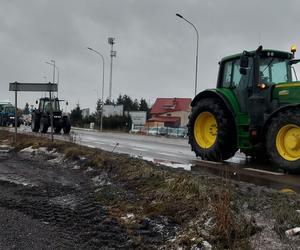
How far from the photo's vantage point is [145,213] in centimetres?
673

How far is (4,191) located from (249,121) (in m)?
5.70

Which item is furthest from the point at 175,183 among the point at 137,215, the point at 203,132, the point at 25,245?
the point at 203,132

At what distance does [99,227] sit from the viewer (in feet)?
21.1

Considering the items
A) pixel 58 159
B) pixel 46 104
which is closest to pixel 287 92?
pixel 58 159

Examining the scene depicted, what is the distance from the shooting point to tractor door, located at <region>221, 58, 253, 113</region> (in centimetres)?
1199

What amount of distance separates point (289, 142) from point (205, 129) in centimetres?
343

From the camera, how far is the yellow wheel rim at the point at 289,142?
1032 centimetres

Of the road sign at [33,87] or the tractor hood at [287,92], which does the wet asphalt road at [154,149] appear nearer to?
the tractor hood at [287,92]

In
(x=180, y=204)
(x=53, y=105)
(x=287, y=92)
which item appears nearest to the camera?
(x=180, y=204)

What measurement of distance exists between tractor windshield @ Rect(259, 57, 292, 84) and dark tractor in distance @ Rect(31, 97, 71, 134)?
887 inches

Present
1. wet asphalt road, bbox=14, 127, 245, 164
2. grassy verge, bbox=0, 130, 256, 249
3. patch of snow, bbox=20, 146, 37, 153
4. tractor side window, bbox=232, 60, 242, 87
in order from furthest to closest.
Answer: patch of snow, bbox=20, 146, 37, 153 < wet asphalt road, bbox=14, 127, 245, 164 < tractor side window, bbox=232, 60, 242, 87 < grassy verge, bbox=0, 130, 256, 249

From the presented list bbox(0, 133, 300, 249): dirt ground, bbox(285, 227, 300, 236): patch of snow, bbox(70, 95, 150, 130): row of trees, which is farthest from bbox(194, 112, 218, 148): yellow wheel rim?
bbox(70, 95, 150, 130): row of trees

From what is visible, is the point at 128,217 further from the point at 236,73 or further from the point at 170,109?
the point at 170,109

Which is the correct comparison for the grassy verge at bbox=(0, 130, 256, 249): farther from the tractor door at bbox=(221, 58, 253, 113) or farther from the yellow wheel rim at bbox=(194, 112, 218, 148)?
the yellow wheel rim at bbox=(194, 112, 218, 148)
